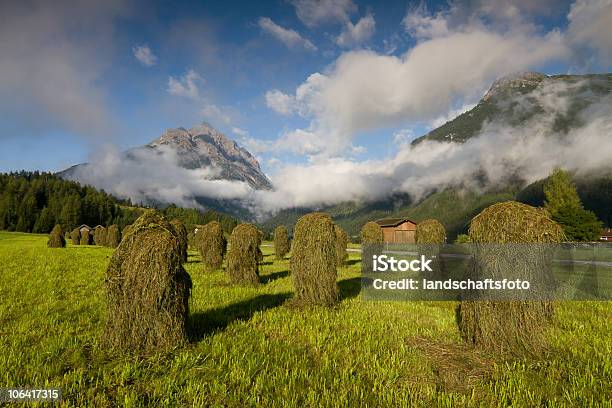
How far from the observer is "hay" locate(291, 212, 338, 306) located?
11.4m

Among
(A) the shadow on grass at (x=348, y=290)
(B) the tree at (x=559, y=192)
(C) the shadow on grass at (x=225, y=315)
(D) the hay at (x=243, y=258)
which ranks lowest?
(A) the shadow on grass at (x=348, y=290)

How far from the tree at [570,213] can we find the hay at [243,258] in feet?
136

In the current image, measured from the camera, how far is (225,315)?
9875mm

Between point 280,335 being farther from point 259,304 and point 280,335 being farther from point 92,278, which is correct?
point 92,278

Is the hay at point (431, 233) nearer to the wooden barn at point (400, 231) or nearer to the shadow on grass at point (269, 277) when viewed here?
the shadow on grass at point (269, 277)

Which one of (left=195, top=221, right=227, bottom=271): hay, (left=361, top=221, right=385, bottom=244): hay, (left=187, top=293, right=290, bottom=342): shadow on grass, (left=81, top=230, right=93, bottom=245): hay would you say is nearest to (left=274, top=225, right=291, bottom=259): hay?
(left=361, top=221, right=385, bottom=244): hay

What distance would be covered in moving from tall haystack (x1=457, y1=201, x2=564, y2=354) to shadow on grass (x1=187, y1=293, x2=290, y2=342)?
6.33 meters

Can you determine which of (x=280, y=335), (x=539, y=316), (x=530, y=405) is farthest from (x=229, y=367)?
(x=539, y=316)

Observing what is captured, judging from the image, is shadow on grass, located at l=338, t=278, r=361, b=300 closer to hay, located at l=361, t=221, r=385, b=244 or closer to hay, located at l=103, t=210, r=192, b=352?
hay, located at l=103, t=210, r=192, b=352

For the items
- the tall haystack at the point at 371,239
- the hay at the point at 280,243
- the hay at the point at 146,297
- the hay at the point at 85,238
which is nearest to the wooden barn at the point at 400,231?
the tall haystack at the point at 371,239

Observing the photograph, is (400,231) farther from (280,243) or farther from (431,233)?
(431,233)

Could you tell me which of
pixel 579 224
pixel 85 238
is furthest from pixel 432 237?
pixel 85 238

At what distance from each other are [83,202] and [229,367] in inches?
5818

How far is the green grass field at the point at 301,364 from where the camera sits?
4.95m
